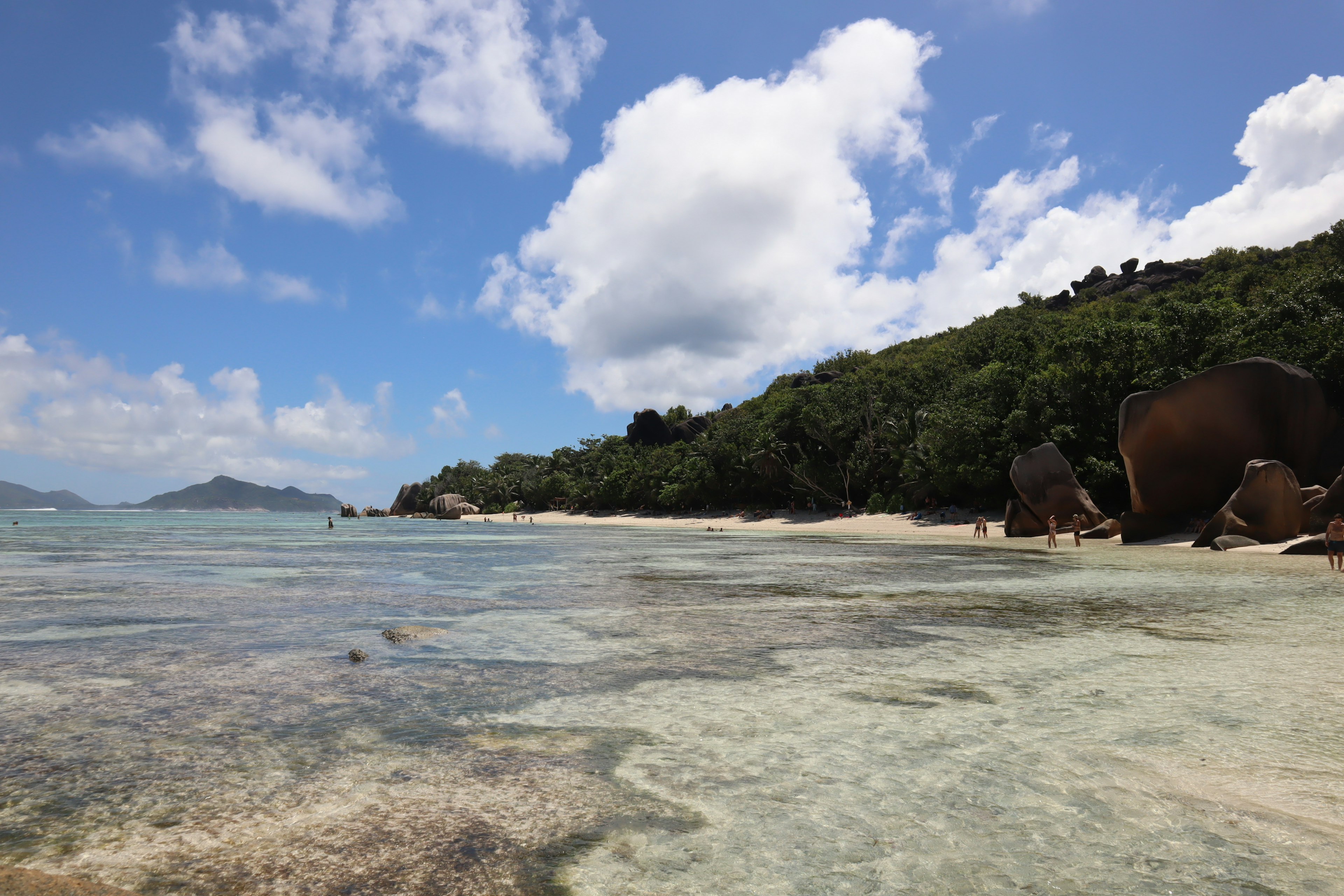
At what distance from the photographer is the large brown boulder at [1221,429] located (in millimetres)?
25234

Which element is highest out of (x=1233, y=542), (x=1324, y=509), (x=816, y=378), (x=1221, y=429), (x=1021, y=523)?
(x=816, y=378)

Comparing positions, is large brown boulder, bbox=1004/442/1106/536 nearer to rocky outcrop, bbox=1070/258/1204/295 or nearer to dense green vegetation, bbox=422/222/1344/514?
dense green vegetation, bbox=422/222/1344/514

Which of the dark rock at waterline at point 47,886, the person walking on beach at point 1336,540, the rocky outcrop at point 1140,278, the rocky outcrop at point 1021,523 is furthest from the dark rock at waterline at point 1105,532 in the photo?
the rocky outcrop at point 1140,278

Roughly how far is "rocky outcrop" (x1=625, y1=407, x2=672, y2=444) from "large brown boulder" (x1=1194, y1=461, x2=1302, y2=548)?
78154 mm

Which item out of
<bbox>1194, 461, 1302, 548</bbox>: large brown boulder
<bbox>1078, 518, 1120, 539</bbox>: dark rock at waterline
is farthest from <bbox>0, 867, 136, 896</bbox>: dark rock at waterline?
<bbox>1078, 518, 1120, 539</bbox>: dark rock at waterline

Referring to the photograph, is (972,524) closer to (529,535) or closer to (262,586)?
(529,535)

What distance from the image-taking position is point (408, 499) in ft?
438

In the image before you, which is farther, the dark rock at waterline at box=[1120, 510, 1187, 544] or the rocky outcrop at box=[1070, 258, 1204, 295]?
the rocky outcrop at box=[1070, 258, 1204, 295]

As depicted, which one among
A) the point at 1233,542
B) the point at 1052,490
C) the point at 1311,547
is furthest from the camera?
the point at 1052,490

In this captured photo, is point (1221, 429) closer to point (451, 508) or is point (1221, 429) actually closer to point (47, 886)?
point (47, 886)

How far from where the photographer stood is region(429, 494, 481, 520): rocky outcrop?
10669cm

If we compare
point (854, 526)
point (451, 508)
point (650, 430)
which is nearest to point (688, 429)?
point (650, 430)

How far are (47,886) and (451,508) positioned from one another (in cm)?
10837

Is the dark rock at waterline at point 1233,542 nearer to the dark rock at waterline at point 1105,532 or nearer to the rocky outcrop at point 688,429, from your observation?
the dark rock at waterline at point 1105,532
